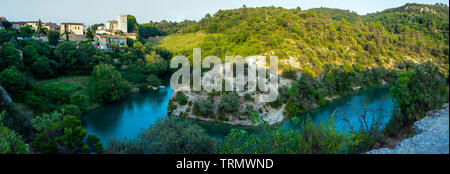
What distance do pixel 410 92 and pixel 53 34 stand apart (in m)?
37.5

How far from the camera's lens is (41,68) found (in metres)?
26.8

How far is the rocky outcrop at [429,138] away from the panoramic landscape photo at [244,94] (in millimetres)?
43

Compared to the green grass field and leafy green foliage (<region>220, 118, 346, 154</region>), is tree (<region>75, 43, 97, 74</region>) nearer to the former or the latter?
the green grass field

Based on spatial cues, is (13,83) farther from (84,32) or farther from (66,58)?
(84,32)

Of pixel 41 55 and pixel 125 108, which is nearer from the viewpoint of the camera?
pixel 125 108

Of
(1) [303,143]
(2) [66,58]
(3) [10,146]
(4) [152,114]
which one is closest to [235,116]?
(4) [152,114]

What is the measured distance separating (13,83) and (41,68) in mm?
7725

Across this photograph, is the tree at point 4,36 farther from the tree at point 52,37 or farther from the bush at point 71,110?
the bush at point 71,110

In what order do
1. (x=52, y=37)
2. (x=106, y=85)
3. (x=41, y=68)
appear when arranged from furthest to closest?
(x=52, y=37)
(x=41, y=68)
(x=106, y=85)

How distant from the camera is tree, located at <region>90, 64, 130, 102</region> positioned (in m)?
25.2

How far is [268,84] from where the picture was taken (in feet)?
73.8

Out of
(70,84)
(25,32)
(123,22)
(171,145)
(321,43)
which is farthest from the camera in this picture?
(123,22)
